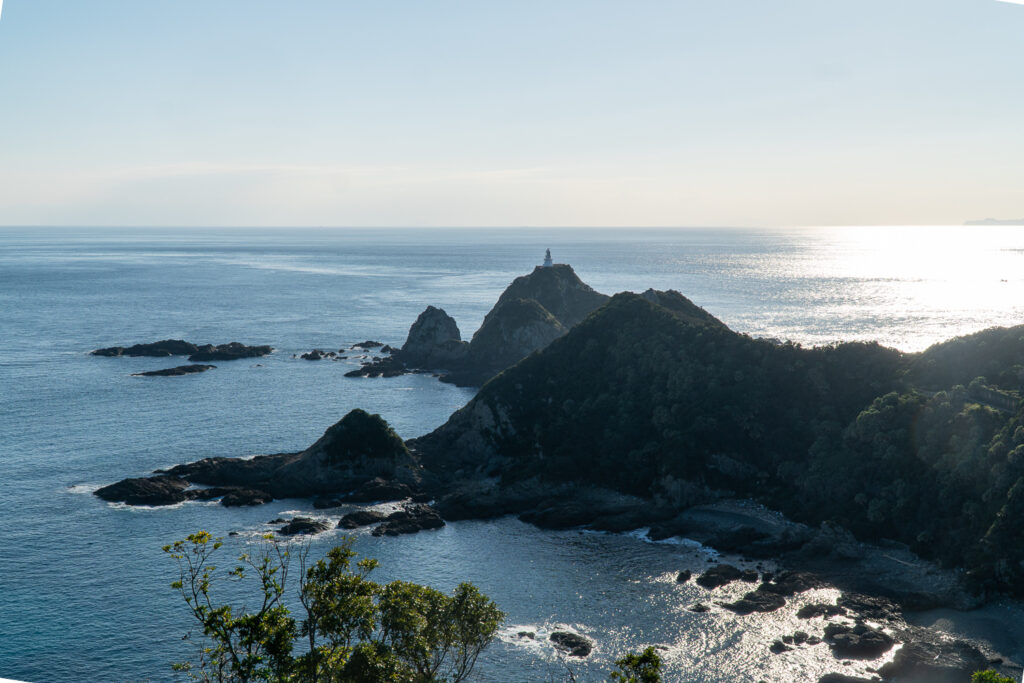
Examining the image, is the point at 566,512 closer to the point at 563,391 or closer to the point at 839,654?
the point at 563,391

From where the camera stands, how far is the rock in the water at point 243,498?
6662 centimetres

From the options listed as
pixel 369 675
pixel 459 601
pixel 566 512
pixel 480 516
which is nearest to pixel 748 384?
pixel 566 512

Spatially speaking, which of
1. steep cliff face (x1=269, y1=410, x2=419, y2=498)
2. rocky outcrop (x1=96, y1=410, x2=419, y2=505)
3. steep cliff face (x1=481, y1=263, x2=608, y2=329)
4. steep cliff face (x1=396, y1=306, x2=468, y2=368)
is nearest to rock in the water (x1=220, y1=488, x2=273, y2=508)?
rocky outcrop (x1=96, y1=410, x2=419, y2=505)

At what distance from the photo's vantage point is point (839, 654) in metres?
43.9

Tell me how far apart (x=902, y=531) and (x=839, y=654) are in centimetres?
1686

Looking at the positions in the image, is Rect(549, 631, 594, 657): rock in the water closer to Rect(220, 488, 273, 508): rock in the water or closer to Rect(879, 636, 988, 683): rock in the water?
Rect(879, 636, 988, 683): rock in the water

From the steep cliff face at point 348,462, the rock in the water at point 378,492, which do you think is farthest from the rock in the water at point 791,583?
the steep cliff face at point 348,462

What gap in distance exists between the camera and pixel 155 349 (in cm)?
13288

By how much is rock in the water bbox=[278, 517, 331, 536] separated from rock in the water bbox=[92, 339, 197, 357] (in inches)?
3265

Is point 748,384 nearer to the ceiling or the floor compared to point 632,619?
nearer to the ceiling

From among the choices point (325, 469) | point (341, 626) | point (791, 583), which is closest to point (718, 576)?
point (791, 583)

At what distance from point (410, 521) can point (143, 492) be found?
2480cm

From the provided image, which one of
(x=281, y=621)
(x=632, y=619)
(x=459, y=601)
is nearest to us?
(x=281, y=621)

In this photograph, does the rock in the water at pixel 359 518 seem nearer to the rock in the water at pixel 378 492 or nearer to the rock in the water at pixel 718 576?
the rock in the water at pixel 378 492
